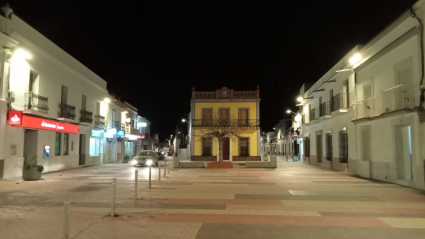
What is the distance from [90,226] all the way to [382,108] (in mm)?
14903

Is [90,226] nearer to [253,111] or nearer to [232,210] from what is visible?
[232,210]

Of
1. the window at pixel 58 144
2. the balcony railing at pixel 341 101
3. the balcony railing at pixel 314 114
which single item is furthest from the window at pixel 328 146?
the window at pixel 58 144

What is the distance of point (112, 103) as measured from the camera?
37562 mm

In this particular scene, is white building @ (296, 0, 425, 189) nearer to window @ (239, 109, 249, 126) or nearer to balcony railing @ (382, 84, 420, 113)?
balcony railing @ (382, 84, 420, 113)

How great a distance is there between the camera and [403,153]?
54.7ft

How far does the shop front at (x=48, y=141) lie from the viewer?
1880 centimetres

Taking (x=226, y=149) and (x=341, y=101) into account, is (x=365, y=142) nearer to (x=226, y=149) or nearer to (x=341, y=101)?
(x=341, y=101)

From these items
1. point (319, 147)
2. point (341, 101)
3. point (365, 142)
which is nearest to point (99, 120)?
point (319, 147)

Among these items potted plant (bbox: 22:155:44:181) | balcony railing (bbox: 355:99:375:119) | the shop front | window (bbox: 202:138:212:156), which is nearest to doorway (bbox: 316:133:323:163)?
balcony railing (bbox: 355:99:375:119)

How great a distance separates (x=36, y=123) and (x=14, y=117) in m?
2.17

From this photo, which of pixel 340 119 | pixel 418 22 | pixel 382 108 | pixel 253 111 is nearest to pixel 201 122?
pixel 253 111

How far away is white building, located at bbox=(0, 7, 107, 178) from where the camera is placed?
57.8ft

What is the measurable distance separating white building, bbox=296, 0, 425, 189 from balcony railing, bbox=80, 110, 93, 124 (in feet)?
62.8

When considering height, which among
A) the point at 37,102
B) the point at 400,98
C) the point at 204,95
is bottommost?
the point at 400,98
